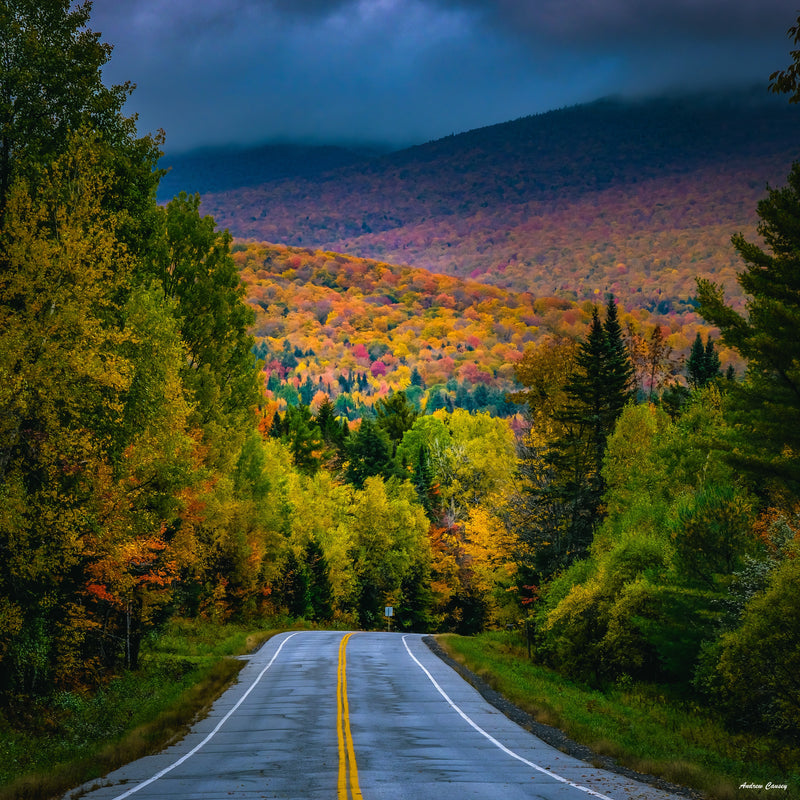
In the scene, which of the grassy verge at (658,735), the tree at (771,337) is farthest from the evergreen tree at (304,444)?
the tree at (771,337)

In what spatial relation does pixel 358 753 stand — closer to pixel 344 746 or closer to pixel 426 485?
pixel 344 746

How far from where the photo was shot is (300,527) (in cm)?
6906

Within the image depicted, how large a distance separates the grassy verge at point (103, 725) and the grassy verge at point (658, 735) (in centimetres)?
995

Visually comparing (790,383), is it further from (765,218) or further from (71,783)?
(71,783)

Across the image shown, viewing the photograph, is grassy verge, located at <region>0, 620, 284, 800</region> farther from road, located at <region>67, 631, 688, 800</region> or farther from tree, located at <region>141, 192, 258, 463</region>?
tree, located at <region>141, 192, 258, 463</region>

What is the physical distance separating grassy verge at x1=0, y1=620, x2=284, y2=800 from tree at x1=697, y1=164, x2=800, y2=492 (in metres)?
18.2

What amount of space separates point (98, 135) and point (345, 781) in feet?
53.0

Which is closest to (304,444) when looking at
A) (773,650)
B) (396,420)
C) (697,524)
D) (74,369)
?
(396,420)

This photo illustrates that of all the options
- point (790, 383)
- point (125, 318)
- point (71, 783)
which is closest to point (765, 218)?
point (790, 383)

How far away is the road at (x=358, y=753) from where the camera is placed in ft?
47.9

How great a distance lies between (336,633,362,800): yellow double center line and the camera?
Answer: 1452cm

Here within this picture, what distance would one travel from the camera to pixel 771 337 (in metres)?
24.8

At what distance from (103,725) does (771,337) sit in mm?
20646

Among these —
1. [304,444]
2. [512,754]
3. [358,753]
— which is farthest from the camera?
[304,444]
